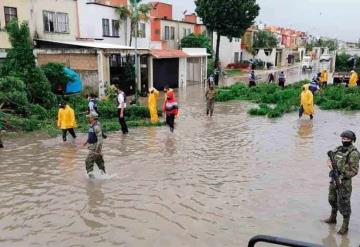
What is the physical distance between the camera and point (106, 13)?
109 ft

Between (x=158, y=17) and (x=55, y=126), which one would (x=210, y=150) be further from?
(x=158, y=17)

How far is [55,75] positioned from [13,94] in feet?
14.8

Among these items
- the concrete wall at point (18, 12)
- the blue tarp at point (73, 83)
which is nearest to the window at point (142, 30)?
the concrete wall at point (18, 12)

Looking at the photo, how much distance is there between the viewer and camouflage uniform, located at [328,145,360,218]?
22.7 ft

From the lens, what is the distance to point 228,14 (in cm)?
4575

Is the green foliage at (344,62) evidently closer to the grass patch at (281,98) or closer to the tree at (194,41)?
the grass patch at (281,98)

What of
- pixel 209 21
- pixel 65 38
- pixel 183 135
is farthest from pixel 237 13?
pixel 183 135

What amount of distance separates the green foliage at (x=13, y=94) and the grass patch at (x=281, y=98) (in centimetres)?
1014

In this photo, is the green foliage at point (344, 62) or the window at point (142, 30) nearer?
the window at point (142, 30)

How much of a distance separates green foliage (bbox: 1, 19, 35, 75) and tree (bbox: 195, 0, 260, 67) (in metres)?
29.3

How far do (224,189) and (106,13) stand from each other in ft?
87.3

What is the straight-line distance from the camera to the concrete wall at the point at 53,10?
2608cm

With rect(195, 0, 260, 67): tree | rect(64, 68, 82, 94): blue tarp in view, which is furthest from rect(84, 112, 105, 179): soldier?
rect(195, 0, 260, 67): tree

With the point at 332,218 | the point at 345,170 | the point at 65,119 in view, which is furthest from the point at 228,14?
the point at 345,170
